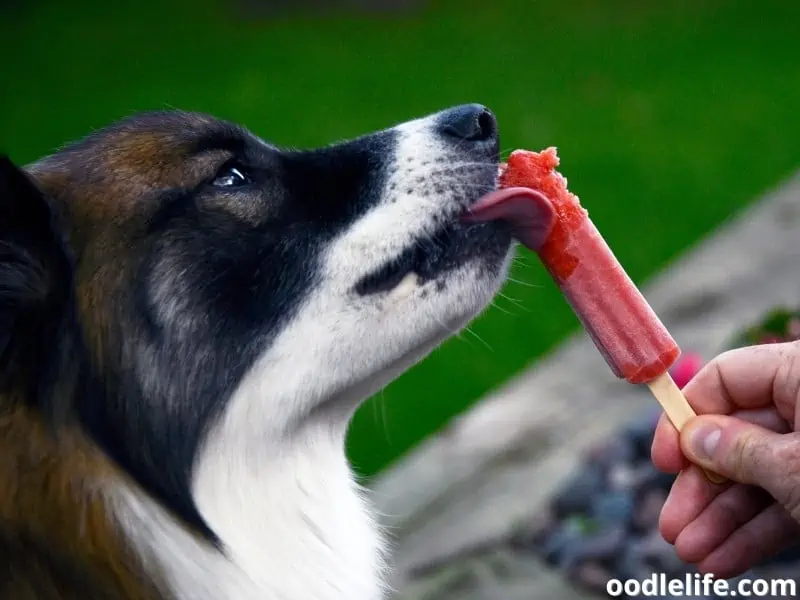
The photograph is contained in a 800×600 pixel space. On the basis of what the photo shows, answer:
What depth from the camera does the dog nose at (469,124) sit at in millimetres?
2205

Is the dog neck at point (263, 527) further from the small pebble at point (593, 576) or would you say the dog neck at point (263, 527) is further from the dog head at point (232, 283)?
the small pebble at point (593, 576)

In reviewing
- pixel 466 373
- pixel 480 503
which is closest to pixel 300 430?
pixel 480 503

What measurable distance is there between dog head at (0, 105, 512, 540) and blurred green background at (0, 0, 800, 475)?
316 centimetres

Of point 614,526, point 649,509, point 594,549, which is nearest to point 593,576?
point 594,549

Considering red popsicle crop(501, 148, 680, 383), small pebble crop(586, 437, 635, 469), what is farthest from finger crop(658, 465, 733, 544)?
small pebble crop(586, 437, 635, 469)

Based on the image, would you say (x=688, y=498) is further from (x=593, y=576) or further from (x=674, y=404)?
(x=593, y=576)

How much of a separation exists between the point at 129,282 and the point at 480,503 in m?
2.36

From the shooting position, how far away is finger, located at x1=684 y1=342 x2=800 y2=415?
2.11 metres

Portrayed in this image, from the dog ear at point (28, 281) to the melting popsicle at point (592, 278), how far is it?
793 mm

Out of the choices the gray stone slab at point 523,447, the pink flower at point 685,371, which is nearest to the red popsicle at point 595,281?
the pink flower at point 685,371

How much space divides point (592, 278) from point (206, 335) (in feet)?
2.53

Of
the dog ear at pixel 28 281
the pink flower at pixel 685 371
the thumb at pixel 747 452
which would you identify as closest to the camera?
the dog ear at pixel 28 281

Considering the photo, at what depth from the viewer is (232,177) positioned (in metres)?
2.13

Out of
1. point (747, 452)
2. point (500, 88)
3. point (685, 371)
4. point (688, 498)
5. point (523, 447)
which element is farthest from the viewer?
point (500, 88)
